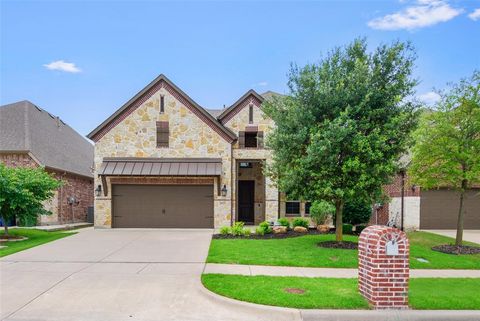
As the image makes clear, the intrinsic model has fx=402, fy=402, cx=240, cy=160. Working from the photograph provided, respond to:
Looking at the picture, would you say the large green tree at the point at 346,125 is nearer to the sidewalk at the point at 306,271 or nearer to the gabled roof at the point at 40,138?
the sidewalk at the point at 306,271

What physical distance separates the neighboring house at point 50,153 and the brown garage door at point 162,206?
3228mm

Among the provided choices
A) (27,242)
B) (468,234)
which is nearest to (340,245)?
(468,234)

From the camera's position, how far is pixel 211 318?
667cm

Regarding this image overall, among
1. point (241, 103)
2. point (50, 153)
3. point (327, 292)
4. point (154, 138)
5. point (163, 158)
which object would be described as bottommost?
point (327, 292)

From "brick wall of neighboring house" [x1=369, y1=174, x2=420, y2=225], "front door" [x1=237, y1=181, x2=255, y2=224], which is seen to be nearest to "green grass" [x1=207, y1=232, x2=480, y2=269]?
"brick wall of neighboring house" [x1=369, y1=174, x2=420, y2=225]

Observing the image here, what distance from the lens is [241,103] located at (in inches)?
899

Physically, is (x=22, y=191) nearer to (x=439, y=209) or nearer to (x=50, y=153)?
(x=50, y=153)

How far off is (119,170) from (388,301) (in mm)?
15957

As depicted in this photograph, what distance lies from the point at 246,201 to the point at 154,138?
744cm

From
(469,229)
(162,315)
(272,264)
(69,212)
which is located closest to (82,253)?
(272,264)

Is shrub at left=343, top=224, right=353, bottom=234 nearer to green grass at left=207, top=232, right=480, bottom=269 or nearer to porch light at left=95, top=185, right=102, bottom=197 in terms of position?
green grass at left=207, top=232, right=480, bottom=269

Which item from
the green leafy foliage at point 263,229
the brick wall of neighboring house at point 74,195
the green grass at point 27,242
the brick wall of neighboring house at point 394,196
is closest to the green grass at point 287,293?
the green grass at point 27,242

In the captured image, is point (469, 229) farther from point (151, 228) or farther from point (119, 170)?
point (119, 170)

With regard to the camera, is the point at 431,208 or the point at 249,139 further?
the point at 249,139
